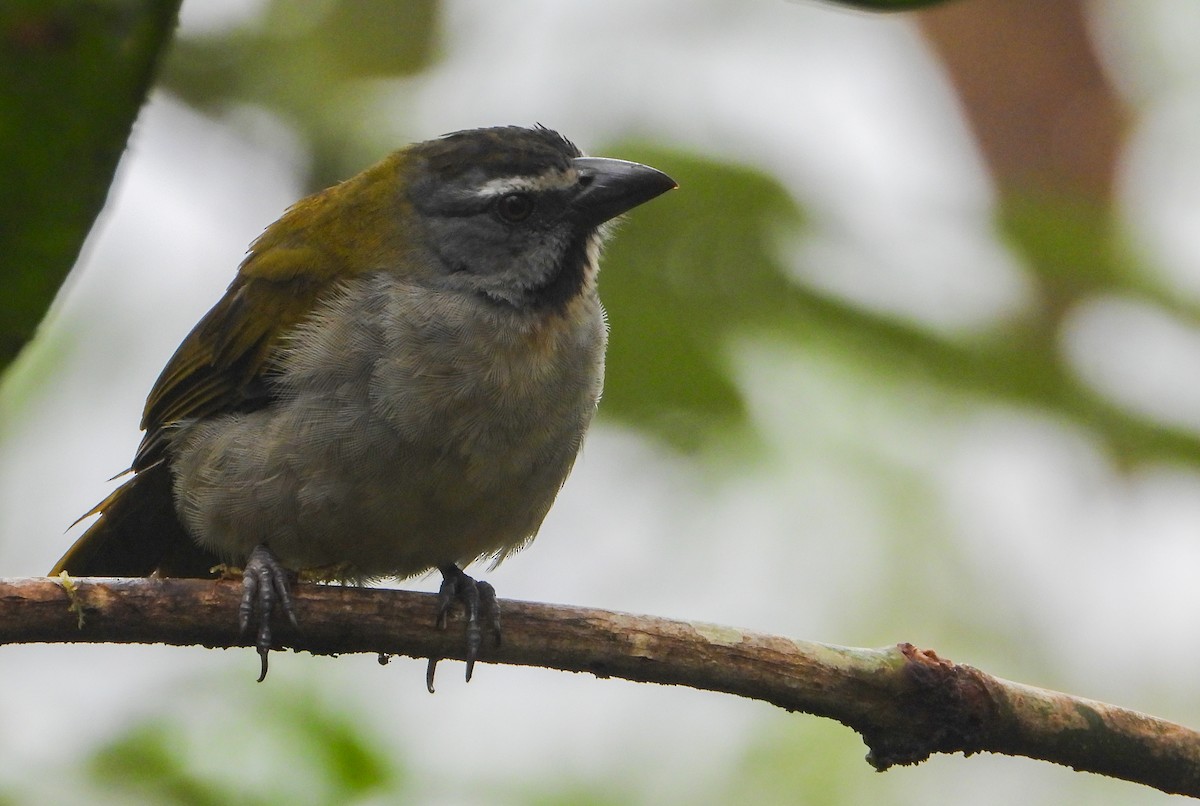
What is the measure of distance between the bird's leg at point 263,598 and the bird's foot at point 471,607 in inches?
15.9

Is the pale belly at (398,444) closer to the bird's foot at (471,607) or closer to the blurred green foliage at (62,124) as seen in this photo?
the bird's foot at (471,607)

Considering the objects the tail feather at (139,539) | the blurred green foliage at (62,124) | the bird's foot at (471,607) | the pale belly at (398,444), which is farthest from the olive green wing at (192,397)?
the blurred green foliage at (62,124)

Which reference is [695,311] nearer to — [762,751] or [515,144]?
[515,144]

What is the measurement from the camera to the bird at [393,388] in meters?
3.76

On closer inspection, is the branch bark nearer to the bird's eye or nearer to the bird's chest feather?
the bird's chest feather

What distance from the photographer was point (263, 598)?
3.42 m

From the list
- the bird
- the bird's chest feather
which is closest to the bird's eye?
the bird

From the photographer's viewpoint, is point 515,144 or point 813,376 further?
point 813,376

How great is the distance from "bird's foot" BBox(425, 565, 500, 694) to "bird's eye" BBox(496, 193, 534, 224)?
45.8 inches

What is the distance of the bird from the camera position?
376 cm

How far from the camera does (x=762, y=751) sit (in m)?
6.77

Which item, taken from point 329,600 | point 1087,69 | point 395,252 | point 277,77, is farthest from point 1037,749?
point 1087,69

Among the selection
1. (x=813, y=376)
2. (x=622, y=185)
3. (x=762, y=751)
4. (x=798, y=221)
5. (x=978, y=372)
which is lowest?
(x=762, y=751)

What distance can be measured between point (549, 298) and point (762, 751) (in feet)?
11.5
